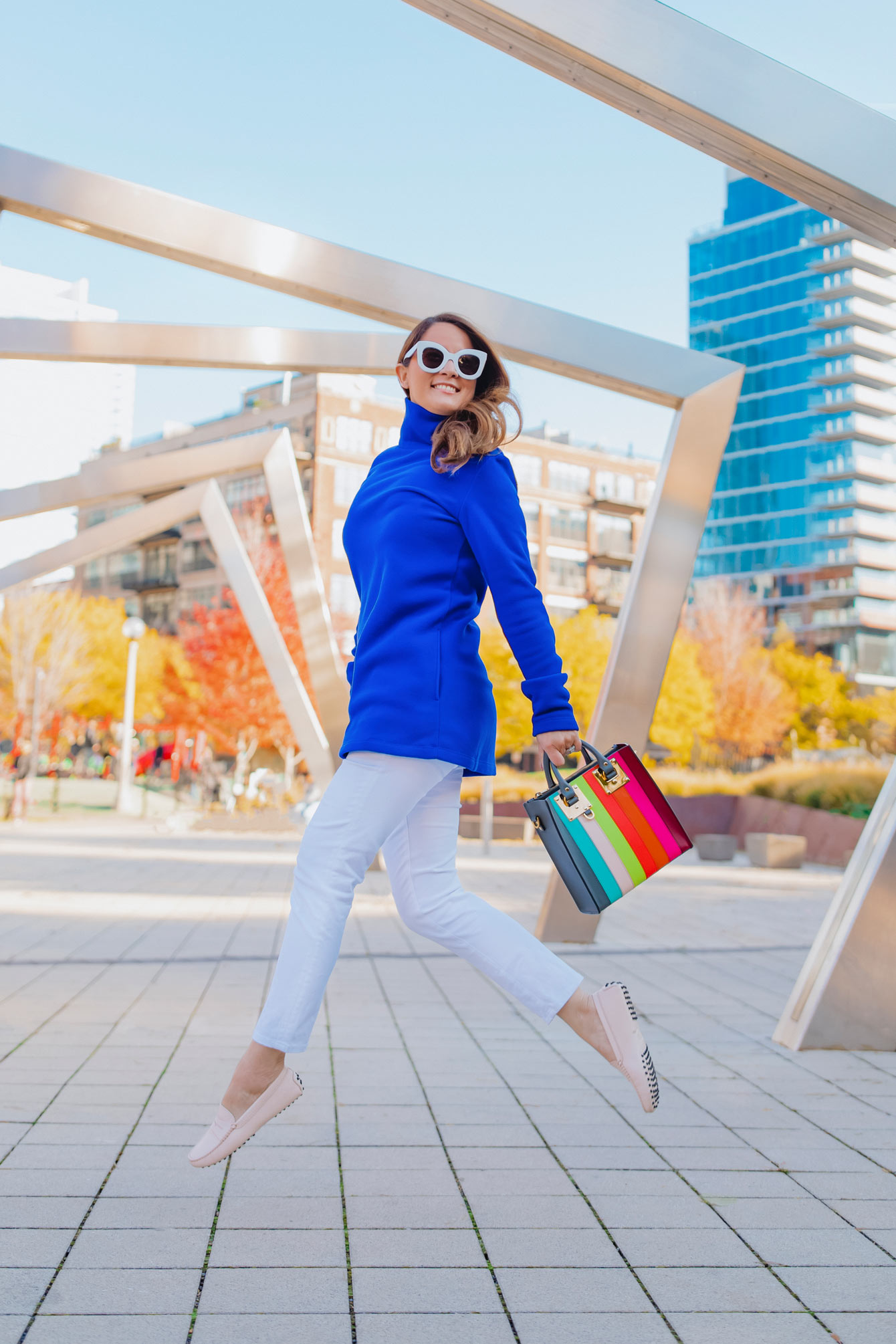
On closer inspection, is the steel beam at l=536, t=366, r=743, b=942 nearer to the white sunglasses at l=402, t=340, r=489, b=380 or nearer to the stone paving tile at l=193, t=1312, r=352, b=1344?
the white sunglasses at l=402, t=340, r=489, b=380

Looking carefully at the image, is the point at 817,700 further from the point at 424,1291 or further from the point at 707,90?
the point at 424,1291

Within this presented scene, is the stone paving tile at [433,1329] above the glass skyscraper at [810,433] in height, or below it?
below

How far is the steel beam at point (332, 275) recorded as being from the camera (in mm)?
5062

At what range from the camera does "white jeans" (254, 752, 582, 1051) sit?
249 centimetres

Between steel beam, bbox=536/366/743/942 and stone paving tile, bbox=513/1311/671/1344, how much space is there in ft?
14.9

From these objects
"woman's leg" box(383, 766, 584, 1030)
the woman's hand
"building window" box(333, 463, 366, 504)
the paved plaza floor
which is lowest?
the paved plaza floor

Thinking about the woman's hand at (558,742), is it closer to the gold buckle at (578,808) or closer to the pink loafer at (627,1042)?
the gold buckle at (578,808)

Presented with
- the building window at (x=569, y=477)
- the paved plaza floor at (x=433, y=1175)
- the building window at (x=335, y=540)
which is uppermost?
the building window at (x=569, y=477)

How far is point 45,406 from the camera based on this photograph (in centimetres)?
1090

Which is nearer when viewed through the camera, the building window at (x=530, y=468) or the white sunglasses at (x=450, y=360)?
the white sunglasses at (x=450, y=360)

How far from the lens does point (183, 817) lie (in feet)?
67.9

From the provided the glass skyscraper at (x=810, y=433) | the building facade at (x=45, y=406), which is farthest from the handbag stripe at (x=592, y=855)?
the glass skyscraper at (x=810, y=433)

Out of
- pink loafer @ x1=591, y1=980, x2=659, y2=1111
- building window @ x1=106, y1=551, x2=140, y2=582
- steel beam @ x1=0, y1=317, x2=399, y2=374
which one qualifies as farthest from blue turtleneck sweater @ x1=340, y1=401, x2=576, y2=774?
building window @ x1=106, y1=551, x2=140, y2=582

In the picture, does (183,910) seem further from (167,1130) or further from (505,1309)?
(505,1309)
